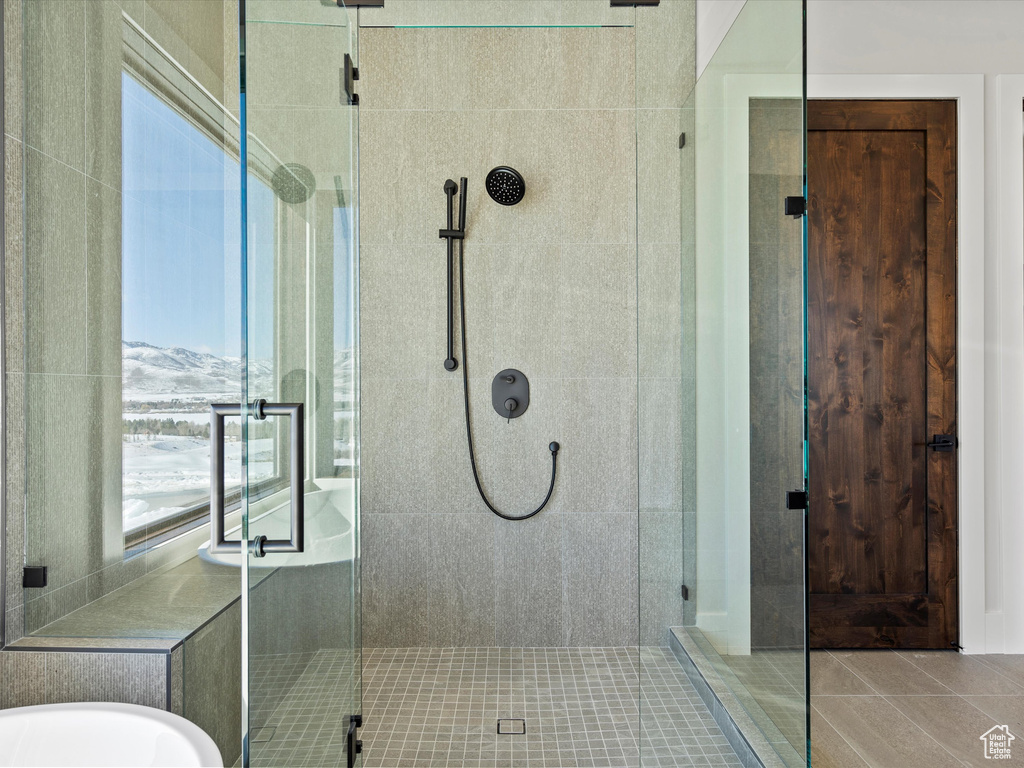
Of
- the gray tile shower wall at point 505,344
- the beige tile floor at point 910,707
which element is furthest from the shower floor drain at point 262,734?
the beige tile floor at point 910,707

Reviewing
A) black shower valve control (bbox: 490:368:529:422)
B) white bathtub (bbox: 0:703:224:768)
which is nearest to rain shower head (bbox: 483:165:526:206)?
black shower valve control (bbox: 490:368:529:422)

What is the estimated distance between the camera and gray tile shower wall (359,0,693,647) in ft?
7.66

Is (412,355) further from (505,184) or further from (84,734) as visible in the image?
(84,734)

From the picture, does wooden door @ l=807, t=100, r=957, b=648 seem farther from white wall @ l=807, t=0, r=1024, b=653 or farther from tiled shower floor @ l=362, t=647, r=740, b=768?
tiled shower floor @ l=362, t=647, r=740, b=768

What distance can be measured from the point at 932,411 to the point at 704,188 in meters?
1.58

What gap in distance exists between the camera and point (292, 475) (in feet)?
3.82

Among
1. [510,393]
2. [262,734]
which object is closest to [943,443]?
[510,393]

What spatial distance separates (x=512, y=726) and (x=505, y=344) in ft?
4.00

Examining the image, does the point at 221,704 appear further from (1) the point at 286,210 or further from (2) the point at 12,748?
(1) the point at 286,210

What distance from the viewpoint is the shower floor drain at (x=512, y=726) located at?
1889 millimetres

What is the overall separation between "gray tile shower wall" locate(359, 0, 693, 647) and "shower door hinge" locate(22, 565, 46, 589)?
1.03m

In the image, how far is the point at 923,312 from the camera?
2.68m

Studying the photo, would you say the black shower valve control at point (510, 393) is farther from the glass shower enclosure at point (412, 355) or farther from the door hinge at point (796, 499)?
the door hinge at point (796, 499)

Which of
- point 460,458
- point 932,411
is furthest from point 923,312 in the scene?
point 460,458
